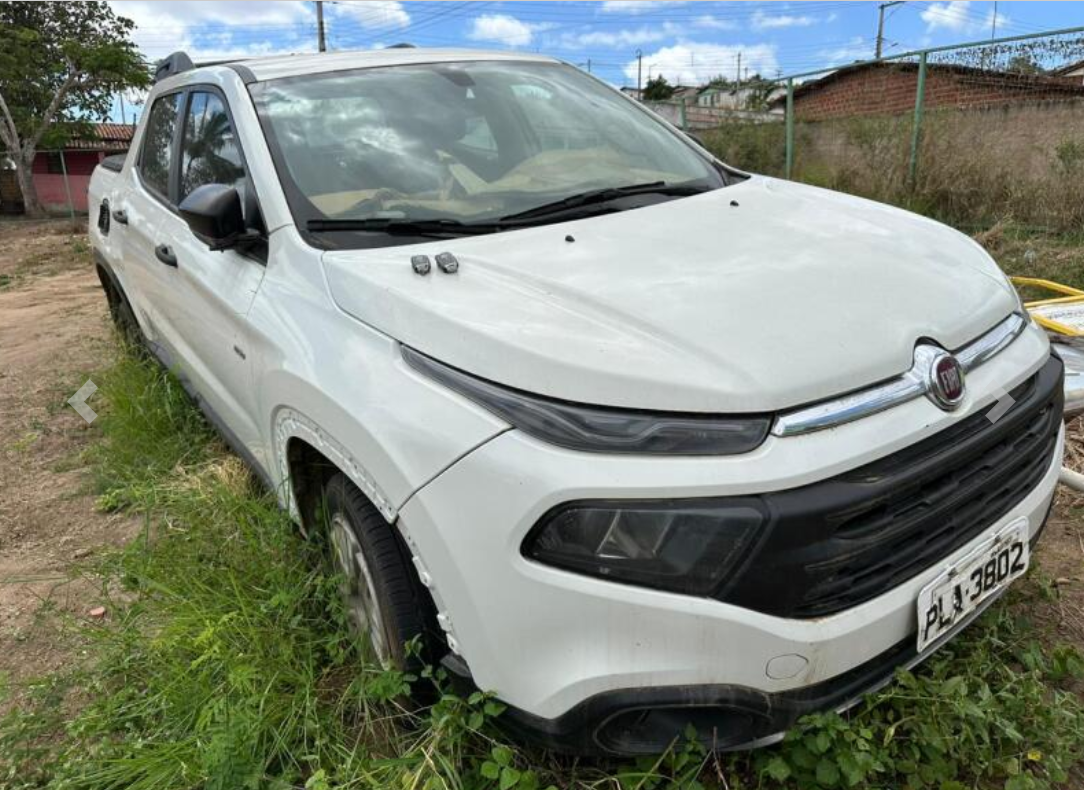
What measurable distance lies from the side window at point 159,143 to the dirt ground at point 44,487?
141cm

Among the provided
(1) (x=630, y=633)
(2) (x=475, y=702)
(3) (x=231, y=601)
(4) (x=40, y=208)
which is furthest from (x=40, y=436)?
(4) (x=40, y=208)

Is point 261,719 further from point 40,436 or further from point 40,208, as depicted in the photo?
point 40,208

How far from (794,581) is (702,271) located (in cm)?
75

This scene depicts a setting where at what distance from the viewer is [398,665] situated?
1848 millimetres

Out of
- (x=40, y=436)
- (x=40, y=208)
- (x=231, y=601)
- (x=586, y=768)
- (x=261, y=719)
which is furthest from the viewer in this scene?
(x=40, y=208)

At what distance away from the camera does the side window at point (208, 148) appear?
2.60m

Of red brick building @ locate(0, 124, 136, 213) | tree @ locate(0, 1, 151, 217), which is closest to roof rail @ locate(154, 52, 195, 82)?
tree @ locate(0, 1, 151, 217)

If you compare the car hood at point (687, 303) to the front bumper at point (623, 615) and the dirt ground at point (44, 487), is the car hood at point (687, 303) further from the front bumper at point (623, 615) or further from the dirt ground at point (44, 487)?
the dirt ground at point (44, 487)

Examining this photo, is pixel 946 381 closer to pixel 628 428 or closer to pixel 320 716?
pixel 628 428

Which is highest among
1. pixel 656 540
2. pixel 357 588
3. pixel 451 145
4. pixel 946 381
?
pixel 451 145

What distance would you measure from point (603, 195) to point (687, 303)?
0.87m

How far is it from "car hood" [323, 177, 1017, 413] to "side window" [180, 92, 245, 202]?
2.79ft

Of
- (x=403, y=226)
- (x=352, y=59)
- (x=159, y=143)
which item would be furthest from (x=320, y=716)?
(x=159, y=143)

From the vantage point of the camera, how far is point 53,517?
3.42 m
